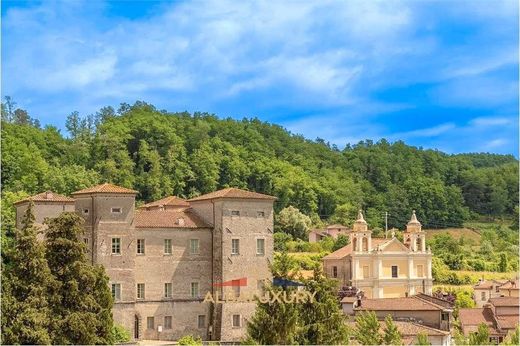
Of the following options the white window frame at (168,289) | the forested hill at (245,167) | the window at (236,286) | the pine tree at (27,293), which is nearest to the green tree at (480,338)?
the window at (236,286)

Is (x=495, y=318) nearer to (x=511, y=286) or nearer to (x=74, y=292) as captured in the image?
(x=511, y=286)

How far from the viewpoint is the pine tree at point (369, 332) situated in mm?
30469

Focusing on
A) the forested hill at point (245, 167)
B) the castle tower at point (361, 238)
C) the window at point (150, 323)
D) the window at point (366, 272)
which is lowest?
A: the window at point (150, 323)

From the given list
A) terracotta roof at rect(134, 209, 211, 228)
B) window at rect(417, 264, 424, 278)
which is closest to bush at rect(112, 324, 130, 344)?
terracotta roof at rect(134, 209, 211, 228)

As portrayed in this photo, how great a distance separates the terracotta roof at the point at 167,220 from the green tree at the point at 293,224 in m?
42.7

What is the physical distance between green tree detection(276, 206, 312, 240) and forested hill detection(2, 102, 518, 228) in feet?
22.1

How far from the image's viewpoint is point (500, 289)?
5641 centimetres

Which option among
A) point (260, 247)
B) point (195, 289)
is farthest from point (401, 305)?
point (195, 289)

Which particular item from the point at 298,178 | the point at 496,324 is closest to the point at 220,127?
the point at 298,178

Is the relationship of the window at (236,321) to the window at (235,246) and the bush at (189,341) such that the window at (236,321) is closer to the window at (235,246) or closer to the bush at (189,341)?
the bush at (189,341)

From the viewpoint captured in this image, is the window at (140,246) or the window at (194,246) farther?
the window at (194,246)

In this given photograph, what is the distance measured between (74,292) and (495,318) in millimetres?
23763

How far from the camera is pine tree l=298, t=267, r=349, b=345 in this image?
95.1 ft

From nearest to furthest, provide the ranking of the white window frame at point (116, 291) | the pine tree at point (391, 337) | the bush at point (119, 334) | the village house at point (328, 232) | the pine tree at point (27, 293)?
the pine tree at point (27, 293) → the pine tree at point (391, 337) → the bush at point (119, 334) → the white window frame at point (116, 291) → the village house at point (328, 232)
